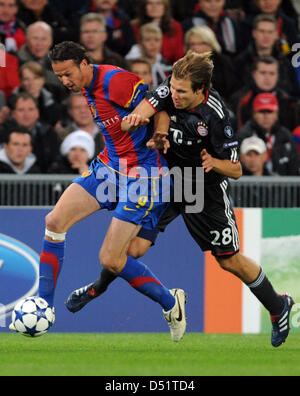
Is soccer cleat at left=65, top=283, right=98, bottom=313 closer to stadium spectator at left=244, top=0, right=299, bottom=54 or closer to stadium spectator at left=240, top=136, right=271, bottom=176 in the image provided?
stadium spectator at left=240, top=136, right=271, bottom=176

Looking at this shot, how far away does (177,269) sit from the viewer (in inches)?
380

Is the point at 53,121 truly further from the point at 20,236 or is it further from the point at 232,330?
the point at 232,330

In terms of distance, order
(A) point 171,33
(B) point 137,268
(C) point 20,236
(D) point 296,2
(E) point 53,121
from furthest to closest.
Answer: (D) point 296,2 < (A) point 171,33 < (E) point 53,121 < (C) point 20,236 < (B) point 137,268

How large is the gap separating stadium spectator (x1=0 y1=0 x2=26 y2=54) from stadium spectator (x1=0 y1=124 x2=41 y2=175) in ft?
6.34

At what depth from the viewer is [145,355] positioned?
7.27m

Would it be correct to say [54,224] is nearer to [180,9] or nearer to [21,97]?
[21,97]

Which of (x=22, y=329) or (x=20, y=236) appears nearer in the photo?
(x=22, y=329)

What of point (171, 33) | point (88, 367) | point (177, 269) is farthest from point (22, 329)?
point (171, 33)

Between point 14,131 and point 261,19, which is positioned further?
point 261,19

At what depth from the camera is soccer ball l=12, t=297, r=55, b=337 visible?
723 centimetres

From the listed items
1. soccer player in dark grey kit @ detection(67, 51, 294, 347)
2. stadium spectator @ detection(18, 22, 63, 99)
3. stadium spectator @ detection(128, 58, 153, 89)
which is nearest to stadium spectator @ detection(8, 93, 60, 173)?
stadium spectator @ detection(18, 22, 63, 99)

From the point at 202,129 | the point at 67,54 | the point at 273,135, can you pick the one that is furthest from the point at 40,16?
the point at 202,129

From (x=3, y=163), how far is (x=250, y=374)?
4542 millimetres

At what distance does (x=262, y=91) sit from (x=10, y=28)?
3125 mm
